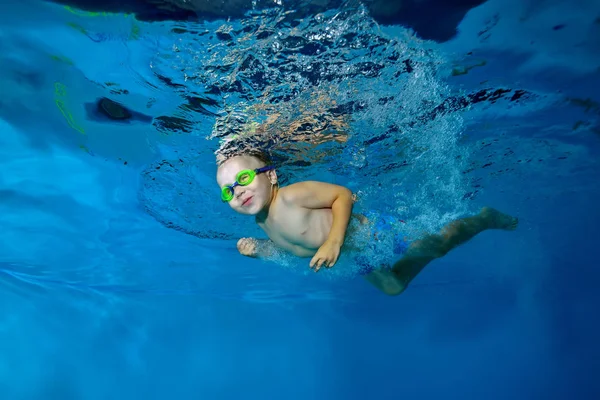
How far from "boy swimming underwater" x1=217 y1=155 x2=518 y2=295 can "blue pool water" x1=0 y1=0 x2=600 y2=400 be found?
1.63 m

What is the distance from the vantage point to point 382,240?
9.82m

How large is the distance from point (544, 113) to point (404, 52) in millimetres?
5928

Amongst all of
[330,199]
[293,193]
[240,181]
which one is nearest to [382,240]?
[330,199]

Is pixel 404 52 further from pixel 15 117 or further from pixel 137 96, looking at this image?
pixel 15 117

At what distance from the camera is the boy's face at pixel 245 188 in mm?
6031

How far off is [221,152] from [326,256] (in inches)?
178

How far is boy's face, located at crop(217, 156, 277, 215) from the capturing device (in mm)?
6031

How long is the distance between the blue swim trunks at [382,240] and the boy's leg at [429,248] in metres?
0.29

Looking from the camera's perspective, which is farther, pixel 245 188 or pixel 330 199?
pixel 330 199

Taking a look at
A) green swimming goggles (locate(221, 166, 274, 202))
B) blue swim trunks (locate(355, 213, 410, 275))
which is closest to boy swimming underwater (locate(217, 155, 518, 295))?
green swimming goggles (locate(221, 166, 274, 202))

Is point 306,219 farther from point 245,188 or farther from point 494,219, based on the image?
point 494,219

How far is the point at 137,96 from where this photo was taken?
22.8 ft

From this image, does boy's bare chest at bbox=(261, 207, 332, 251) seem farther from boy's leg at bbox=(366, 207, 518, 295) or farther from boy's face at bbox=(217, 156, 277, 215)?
boy's leg at bbox=(366, 207, 518, 295)

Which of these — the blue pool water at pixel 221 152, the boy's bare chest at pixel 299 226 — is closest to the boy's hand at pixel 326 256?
the boy's bare chest at pixel 299 226
